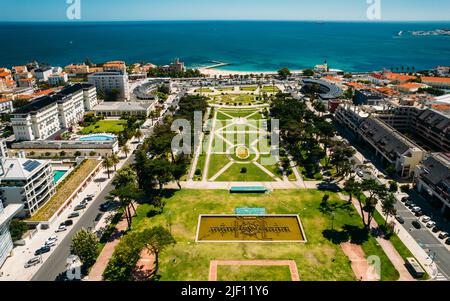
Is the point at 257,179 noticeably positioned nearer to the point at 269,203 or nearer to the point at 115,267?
the point at 269,203

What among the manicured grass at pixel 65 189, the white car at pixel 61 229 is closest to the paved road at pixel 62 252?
the white car at pixel 61 229

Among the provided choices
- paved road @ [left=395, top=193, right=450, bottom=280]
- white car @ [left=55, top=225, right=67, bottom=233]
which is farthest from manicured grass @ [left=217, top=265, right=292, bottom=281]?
white car @ [left=55, top=225, right=67, bottom=233]

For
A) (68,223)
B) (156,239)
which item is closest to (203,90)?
(68,223)

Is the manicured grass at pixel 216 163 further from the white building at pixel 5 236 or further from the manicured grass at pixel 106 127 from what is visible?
the white building at pixel 5 236

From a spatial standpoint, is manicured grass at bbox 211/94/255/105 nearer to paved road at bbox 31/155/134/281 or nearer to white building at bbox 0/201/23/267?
paved road at bbox 31/155/134/281
